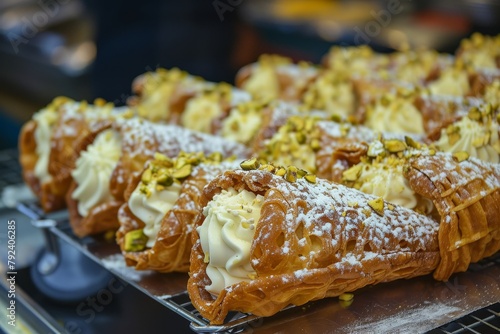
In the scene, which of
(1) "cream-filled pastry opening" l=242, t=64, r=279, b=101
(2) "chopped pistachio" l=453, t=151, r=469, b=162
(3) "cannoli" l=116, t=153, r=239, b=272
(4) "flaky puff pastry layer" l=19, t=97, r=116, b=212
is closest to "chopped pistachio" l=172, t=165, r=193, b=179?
(3) "cannoli" l=116, t=153, r=239, b=272

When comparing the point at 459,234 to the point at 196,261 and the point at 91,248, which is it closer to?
the point at 196,261

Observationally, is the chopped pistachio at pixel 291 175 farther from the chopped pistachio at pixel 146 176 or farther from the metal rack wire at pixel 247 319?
the chopped pistachio at pixel 146 176

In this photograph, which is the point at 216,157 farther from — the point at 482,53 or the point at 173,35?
the point at 173,35

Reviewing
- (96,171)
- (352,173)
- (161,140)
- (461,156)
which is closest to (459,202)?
(461,156)

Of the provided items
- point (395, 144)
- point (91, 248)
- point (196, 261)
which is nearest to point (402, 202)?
point (395, 144)

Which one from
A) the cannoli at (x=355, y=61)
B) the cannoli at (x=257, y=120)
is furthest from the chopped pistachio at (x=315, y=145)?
the cannoli at (x=355, y=61)

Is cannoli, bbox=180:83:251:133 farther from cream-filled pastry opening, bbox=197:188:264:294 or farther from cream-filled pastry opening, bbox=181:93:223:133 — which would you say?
cream-filled pastry opening, bbox=197:188:264:294
